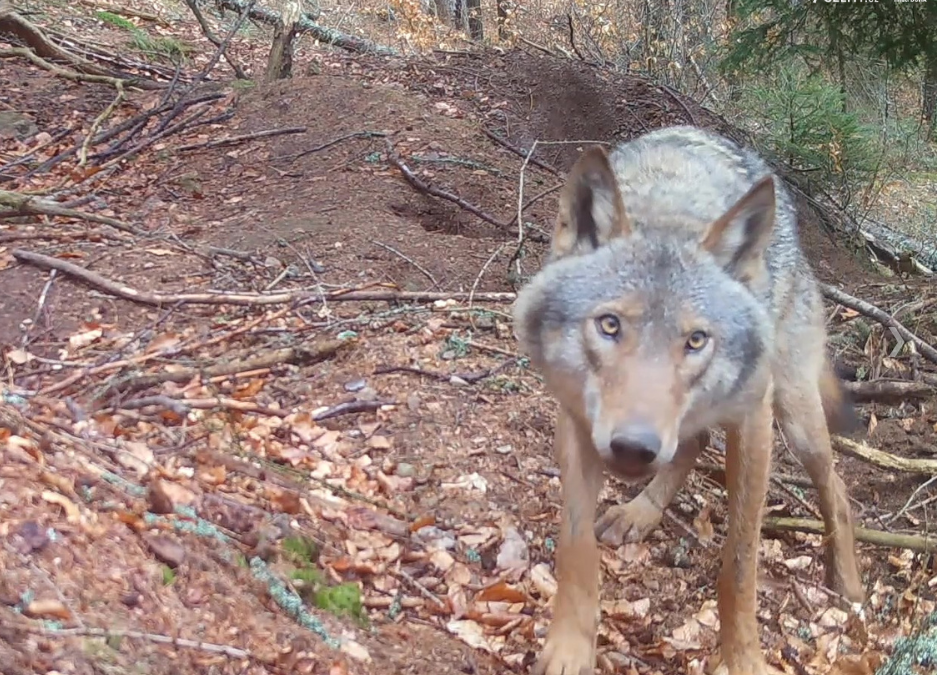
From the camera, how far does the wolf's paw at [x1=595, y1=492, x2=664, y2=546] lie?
4898 millimetres

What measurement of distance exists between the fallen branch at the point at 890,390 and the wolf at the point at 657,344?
1994mm

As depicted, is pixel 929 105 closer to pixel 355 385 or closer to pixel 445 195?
pixel 445 195

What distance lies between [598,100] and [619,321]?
8073mm

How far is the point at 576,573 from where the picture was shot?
370 centimetres

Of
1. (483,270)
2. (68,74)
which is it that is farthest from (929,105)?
(68,74)

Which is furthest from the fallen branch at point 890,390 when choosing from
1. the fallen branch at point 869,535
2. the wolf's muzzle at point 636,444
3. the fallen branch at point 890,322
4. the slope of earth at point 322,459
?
the wolf's muzzle at point 636,444

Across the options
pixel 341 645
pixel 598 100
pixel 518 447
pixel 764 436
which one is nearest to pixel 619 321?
pixel 764 436

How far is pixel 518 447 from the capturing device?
5.16 metres

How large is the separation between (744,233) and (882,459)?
97.3 inches

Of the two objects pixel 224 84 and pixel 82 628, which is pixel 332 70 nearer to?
pixel 224 84

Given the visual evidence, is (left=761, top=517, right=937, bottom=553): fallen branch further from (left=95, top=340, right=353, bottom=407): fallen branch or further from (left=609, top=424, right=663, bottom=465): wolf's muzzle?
(left=95, top=340, right=353, bottom=407): fallen branch

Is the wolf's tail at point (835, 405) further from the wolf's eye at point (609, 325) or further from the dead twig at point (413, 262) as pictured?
the dead twig at point (413, 262)

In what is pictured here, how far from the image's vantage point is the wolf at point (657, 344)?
10.5ft

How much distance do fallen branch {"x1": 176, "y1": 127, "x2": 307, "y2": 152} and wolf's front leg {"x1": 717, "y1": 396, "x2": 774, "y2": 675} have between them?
6425 millimetres
